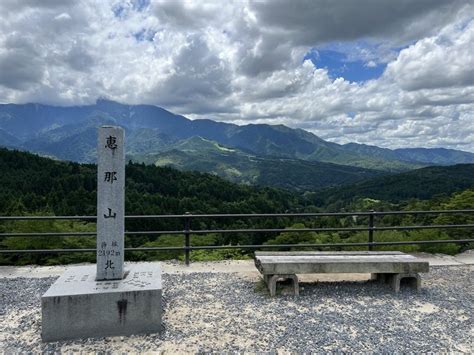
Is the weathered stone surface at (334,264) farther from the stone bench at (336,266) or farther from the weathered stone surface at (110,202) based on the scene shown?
the weathered stone surface at (110,202)

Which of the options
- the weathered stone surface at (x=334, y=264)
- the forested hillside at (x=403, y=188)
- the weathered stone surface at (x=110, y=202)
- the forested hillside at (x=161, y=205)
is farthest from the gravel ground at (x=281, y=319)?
the forested hillside at (x=403, y=188)

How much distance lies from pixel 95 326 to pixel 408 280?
5.51 meters

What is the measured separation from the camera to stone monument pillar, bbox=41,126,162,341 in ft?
14.6

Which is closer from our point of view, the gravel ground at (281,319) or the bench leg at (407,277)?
the gravel ground at (281,319)

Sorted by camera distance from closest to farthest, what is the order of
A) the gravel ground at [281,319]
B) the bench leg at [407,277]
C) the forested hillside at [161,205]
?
the gravel ground at [281,319] < the bench leg at [407,277] < the forested hillside at [161,205]

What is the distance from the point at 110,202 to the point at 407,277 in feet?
18.0

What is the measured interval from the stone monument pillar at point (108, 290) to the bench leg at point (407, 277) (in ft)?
13.9

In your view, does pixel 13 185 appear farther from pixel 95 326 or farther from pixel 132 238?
pixel 95 326

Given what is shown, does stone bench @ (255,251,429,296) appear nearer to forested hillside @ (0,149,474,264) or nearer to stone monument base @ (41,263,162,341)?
stone monument base @ (41,263,162,341)

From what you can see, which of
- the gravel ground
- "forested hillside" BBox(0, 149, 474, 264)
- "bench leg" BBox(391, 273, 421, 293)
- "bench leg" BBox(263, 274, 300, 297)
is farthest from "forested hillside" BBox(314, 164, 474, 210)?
"bench leg" BBox(263, 274, 300, 297)

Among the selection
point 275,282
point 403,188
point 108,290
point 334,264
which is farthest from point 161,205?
point 403,188

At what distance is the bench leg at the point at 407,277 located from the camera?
20.4 feet

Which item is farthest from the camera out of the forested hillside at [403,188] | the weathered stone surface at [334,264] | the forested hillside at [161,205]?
the forested hillside at [403,188]

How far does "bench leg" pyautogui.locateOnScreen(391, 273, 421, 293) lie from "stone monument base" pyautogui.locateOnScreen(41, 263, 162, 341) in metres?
4.25
